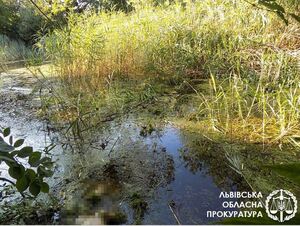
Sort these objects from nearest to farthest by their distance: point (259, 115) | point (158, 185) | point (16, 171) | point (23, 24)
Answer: point (16, 171) < point (158, 185) < point (259, 115) < point (23, 24)

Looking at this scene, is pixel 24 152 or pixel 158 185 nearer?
pixel 24 152

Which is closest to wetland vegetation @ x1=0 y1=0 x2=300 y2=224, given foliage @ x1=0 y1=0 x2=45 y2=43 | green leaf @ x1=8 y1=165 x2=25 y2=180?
green leaf @ x1=8 y1=165 x2=25 y2=180

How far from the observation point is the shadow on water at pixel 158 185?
1521mm

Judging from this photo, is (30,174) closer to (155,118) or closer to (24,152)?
(24,152)

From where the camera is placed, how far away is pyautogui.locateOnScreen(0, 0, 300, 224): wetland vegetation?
1549 mm

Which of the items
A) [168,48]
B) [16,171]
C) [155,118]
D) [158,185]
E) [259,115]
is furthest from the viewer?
[168,48]

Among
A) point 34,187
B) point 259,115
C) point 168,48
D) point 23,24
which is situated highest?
point 23,24

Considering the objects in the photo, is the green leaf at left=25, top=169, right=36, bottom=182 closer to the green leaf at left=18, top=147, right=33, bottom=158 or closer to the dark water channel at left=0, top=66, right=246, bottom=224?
the green leaf at left=18, top=147, right=33, bottom=158

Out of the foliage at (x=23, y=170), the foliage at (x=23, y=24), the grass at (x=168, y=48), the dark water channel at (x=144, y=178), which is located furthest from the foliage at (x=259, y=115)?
the foliage at (x=23, y=24)

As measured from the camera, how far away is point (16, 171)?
623 millimetres

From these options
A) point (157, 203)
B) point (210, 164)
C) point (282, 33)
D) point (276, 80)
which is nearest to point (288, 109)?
point (276, 80)

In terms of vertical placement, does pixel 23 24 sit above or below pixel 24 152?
above

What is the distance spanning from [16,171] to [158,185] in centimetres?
123

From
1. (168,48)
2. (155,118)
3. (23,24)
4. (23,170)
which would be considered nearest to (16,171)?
(23,170)
